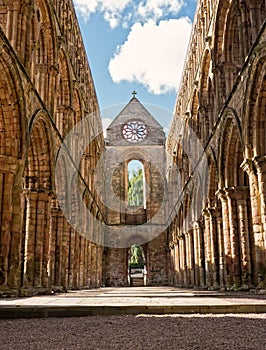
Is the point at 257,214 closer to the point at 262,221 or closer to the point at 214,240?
the point at 262,221

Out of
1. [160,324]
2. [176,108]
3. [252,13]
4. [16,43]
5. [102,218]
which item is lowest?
[160,324]

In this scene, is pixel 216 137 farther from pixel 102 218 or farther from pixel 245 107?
pixel 102 218

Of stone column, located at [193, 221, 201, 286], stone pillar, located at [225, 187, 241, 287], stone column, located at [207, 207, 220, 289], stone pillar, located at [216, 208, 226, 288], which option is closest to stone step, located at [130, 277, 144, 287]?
stone column, located at [193, 221, 201, 286]

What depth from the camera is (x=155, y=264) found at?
35.2 metres

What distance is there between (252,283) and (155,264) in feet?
71.1

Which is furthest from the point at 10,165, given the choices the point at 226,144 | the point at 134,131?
the point at 134,131

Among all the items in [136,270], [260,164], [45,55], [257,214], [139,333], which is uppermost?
[45,55]

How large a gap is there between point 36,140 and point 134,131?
24653mm

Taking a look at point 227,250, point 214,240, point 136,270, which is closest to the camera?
point 227,250

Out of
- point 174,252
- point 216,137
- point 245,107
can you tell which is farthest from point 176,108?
point 245,107

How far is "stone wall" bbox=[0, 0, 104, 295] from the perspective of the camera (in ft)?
37.0

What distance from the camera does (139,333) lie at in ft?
16.4

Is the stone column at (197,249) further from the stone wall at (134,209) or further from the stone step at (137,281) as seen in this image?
the stone step at (137,281)

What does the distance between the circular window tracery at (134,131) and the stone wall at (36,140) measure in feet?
48.3
